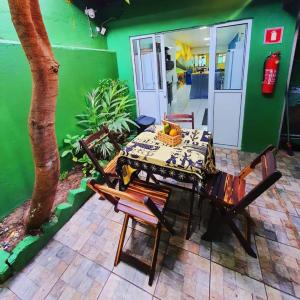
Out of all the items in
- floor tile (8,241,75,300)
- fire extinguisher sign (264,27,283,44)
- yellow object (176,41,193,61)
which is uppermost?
yellow object (176,41,193,61)

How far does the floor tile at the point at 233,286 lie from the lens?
126 cm

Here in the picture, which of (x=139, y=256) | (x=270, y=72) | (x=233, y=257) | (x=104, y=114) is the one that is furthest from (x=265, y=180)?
(x=104, y=114)

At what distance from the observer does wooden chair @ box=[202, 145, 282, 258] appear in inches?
50.6

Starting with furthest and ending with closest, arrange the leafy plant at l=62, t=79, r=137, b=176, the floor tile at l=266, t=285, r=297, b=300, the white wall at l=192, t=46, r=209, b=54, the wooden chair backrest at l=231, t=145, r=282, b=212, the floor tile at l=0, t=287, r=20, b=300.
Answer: the white wall at l=192, t=46, r=209, b=54 < the leafy plant at l=62, t=79, r=137, b=176 < the floor tile at l=0, t=287, r=20, b=300 < the floor tile at l=266, t=285, r=297, b=300 < the wooden chair backrest at l=231, t=145, r=282, b=212

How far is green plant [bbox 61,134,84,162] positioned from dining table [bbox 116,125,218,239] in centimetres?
→ 97

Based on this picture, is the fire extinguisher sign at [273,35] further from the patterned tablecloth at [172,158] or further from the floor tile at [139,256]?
the floor tile at [139,256]

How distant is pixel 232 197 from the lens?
151cm

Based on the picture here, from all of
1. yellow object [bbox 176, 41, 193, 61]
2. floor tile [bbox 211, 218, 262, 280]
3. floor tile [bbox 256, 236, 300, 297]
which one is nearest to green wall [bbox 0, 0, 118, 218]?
floor tile [bbox 211, 218, 262, 280]

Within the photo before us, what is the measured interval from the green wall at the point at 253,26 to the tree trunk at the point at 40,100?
88.3 inches

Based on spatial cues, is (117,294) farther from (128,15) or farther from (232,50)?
(128,15)

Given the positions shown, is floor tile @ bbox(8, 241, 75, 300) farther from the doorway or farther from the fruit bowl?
the doorway

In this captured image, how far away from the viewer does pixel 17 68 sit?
75.7 inches

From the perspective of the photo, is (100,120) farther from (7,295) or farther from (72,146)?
(7,295)

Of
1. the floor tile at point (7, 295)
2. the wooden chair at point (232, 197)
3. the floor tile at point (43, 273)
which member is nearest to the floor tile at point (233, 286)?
the wooden chair at point (232, 197)
